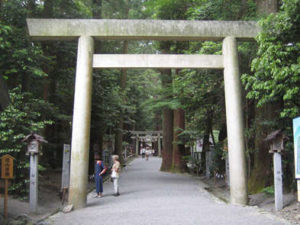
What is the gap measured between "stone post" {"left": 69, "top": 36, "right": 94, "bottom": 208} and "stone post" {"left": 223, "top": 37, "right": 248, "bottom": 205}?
401 cm

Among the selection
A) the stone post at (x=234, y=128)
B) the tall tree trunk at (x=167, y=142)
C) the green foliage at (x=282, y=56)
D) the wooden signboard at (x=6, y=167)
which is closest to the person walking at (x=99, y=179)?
the wooden signboard at (x=6, y=167)

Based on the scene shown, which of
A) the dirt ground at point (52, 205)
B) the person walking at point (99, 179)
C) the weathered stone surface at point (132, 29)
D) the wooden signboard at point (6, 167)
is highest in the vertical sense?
the weathered stone surface at point (132, 29)

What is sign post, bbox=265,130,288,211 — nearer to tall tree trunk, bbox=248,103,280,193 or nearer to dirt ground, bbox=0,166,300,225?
dirt ground, bbox=0,166,300,225

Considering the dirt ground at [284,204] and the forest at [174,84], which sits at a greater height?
the forest at [174,84]

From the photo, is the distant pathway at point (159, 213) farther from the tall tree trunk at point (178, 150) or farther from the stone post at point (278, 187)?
the tall tree trunk at point (178, 150)

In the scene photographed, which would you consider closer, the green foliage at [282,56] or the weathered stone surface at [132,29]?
the green foliage at [282,56]

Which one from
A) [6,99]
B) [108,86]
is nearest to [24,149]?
[6,99]

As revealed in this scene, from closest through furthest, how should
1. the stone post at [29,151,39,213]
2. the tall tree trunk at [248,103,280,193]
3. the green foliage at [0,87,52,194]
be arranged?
the stone post at [29,151,39,213], the green foliage at [0,87,52,194], the tall tree trunk at [248,103,280,193]

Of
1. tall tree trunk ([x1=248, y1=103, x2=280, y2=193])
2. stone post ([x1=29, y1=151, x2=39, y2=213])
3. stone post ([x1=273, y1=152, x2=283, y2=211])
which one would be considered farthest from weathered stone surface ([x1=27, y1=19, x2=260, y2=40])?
stone post ([x1=273, y1=152, x2=283, y2=211])

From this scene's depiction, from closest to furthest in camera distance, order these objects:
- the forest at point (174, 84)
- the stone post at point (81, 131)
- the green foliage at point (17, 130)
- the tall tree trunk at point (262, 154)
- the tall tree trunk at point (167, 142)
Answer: the forest at point (174, 84), the stone post at point (81, 131), the green foliage at point (17, 130), the tall tree trunk at point (262, 154), the tall tree trunk at point (167, 142)

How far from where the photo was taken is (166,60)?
30.8ft

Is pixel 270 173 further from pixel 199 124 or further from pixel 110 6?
pixel 110 6

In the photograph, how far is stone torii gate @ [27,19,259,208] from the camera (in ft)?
29.6

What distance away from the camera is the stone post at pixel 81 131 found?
8820 millimetres
